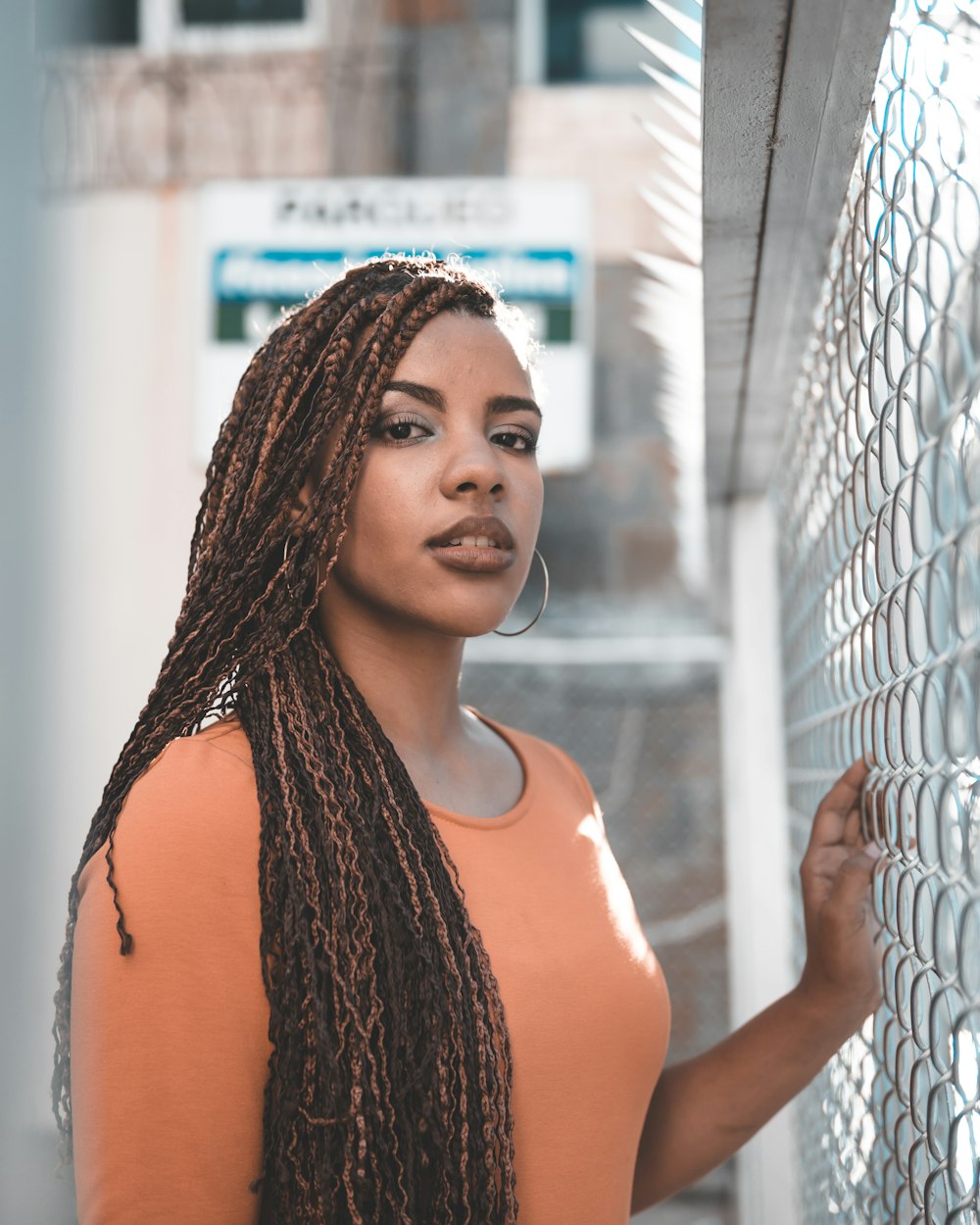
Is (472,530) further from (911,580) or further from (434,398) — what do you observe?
(911,580)

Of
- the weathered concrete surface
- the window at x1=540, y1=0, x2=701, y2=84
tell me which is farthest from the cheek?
the window at x1=540, y1=0, x2=701, y2=84

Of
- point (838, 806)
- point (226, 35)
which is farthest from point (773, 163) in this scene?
point (226, 35)

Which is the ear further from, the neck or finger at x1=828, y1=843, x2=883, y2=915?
finger at x1=828, y1=843, x2=883, y2=915

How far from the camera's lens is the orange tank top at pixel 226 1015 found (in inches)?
40.4

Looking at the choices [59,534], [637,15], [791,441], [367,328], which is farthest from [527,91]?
[59,534]

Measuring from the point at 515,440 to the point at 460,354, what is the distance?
12cm

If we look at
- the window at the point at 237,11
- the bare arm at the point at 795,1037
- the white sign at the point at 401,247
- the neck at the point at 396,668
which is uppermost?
the window at the point at 237,11

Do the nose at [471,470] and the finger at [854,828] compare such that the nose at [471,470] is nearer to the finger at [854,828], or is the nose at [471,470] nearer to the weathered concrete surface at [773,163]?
the weathered concrete surface at [773,163]

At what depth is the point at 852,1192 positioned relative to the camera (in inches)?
55.2

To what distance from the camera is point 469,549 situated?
130 centimetres

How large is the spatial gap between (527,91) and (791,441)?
497 cm

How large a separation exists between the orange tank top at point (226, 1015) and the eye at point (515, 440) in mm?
416

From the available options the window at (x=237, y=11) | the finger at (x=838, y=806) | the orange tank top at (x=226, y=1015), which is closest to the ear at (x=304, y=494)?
the orange tank top at (x=226, y=1015)

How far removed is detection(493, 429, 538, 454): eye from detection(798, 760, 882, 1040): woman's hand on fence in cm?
50
